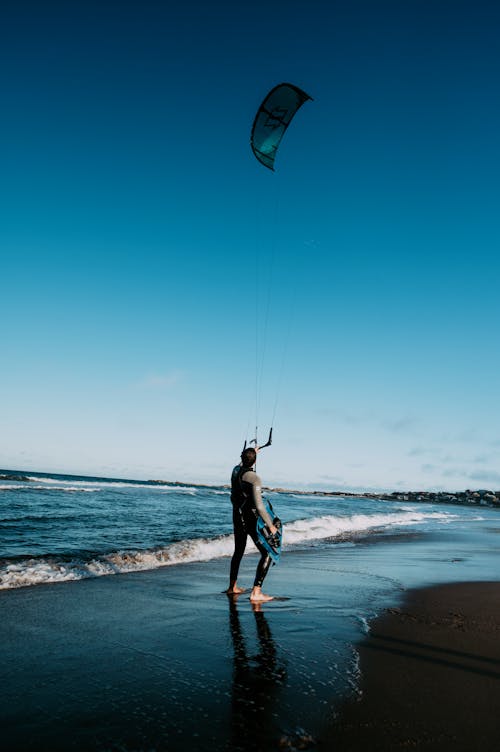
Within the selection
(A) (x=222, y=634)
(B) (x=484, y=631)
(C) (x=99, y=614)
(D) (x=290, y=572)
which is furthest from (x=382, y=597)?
(C) (x=99, y=614)

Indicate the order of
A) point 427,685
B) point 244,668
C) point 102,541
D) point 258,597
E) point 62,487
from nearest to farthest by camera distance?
point 427,685, point 244,668, point 258,597, point 102,541, point 62,487

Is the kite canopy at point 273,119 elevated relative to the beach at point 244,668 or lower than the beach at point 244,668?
elevated

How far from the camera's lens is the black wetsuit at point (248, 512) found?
21.4 ft

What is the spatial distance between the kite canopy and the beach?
300 inches

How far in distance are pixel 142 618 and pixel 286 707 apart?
2661 mm

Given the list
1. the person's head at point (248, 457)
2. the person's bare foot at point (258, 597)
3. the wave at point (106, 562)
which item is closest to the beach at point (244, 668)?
the person's bare foot at point (258, 597)

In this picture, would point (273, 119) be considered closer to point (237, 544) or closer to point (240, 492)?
point (240, 492)

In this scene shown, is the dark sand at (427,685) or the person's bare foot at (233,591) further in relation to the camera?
the person's bare foot at (233,591)

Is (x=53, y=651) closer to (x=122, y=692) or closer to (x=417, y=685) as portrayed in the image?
(x=122, y=692)

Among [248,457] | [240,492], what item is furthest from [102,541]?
[248,457]

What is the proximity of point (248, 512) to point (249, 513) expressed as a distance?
0.02 m

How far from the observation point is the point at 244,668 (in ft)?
12.8

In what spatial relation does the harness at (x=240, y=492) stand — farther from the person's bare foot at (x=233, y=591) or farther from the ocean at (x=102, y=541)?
the ocean at (x=102, y=541)

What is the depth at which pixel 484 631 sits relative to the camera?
5293 millimetres
